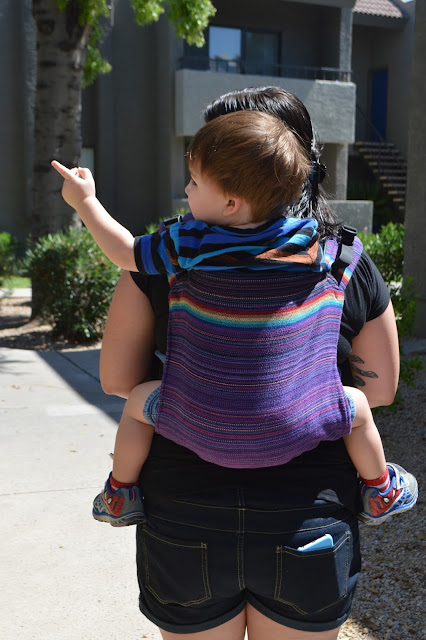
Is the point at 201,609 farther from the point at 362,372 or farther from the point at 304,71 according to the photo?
the point at 304,71

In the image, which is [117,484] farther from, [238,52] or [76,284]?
[238,52]

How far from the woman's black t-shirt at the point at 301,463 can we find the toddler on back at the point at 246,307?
0.20ft

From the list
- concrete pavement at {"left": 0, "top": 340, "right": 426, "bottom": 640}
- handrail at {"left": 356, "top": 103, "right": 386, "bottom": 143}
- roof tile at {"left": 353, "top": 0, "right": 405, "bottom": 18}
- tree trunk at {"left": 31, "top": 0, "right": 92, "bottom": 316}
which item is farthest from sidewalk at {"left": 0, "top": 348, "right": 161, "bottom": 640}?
roof tile at {"left": 353, "top": 0, "right": 405, "bottom": 18}

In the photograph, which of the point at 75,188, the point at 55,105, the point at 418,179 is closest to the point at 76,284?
the point at 55,105

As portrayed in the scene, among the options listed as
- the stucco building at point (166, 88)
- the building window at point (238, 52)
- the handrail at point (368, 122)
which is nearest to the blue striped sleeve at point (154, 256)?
the stucco building at point (166, 88)

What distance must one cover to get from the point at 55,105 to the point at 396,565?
28.3 feet

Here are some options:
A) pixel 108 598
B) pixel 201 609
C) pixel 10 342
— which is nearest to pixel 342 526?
pixel 201 609

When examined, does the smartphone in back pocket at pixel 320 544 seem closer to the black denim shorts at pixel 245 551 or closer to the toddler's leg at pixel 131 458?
the black denim shorts at pixel 245 551

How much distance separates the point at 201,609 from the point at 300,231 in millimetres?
852

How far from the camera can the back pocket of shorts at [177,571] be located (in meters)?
1.57

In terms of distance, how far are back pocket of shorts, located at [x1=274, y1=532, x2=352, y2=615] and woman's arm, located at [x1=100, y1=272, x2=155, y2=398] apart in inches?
20.4

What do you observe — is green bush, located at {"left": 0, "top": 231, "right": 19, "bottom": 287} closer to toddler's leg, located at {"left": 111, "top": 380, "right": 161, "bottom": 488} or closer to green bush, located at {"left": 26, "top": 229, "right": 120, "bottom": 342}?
green bush, located at {"left": 26, "top": 229, "right": 120, "bottom": 342}

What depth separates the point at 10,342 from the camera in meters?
9.57

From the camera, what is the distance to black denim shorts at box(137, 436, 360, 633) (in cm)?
155
